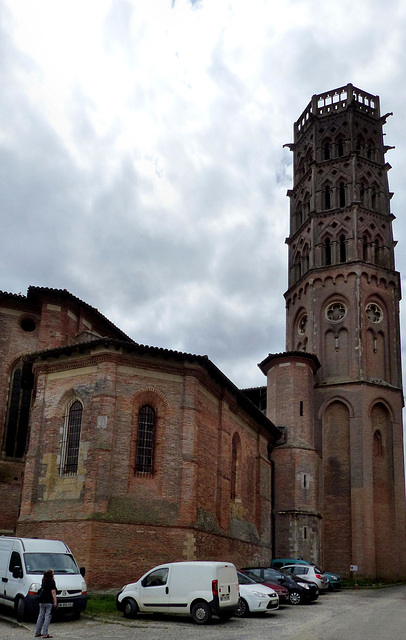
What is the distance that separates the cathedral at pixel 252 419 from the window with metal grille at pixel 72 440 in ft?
0.28

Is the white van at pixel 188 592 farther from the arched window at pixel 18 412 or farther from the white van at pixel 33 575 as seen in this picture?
the arched window at pixel 18 412

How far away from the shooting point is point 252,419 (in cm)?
3362

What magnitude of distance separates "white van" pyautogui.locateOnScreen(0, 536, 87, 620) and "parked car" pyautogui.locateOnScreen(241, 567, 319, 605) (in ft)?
23.1

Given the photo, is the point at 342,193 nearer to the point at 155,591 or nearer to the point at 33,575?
the point at 155,591

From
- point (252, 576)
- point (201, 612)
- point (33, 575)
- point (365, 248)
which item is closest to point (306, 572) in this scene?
point (252, 576)

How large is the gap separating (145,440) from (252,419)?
1061 centimetres

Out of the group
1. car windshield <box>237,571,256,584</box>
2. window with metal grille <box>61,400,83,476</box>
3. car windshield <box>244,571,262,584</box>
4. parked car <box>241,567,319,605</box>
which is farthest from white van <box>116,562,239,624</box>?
window with metal grille <box>61,400,83,476</box>

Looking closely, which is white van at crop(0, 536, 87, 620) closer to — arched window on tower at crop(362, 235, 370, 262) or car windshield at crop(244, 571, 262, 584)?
car windshield at crop(244, 571, 262, 584)

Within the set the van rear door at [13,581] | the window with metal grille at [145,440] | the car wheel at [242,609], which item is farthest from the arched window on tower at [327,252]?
the van rear door at [13,581]

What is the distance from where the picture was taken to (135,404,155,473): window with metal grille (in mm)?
23844

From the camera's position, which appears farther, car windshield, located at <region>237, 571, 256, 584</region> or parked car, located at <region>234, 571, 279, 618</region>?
car windshield, located at <region>237, 571, 256, 584</region>

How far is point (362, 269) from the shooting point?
43.2 m

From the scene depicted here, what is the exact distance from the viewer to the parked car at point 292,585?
21.8m

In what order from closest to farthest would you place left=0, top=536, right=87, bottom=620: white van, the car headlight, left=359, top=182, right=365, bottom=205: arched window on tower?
left=0, top=536, right=87, bottom=620: white van → the car headlight → left=359, top=182, right=365, bottom=205: arched window on tower
